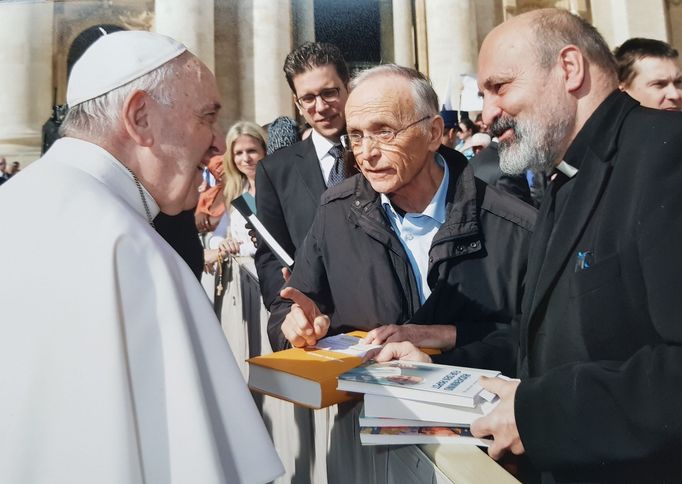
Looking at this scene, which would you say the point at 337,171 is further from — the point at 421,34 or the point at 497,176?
the point at 421,34

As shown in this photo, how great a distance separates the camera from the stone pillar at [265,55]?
1537cm

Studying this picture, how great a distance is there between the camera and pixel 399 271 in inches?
95.8

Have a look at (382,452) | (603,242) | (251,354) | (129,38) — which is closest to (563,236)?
(603,242)

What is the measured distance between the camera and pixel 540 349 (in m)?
1.67

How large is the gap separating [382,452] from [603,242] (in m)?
0.77

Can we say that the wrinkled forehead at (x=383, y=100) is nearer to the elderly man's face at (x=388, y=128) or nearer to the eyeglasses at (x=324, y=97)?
the elderly man's face at (x=388, y=128)

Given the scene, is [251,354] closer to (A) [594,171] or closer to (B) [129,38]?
(B) [129,38]

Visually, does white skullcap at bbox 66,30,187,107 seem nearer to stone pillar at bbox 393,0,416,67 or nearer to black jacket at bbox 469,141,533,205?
black jacket at bbox 469,141,533,205

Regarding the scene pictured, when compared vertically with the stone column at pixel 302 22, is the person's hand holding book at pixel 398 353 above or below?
below

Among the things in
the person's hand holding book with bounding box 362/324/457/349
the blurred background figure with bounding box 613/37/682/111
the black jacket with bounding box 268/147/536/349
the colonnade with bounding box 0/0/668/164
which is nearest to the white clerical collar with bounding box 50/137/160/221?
the person's hand holding book with bounding box 362/324/457/349

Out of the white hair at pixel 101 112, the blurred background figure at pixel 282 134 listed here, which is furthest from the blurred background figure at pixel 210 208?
the white hair at pixel 101 112

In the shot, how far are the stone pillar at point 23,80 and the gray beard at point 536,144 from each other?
1501 centimetres

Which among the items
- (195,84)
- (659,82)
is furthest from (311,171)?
(659,82)

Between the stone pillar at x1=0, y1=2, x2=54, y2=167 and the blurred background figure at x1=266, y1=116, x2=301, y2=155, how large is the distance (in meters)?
11.5
